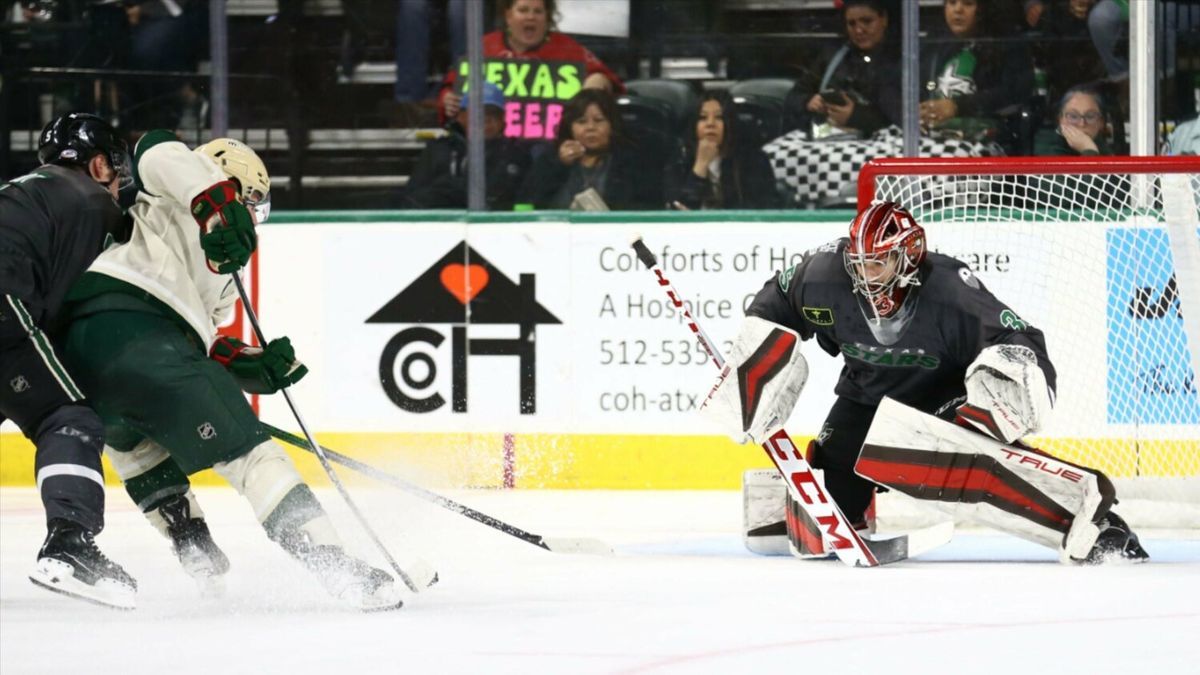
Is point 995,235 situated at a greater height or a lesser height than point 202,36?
lesser

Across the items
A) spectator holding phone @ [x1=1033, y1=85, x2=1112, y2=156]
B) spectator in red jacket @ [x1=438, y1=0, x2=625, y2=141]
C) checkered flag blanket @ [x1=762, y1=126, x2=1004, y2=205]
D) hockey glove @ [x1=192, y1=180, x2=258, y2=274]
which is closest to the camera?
hockey glove @ [x1=192, y1=180, x2=258, y2=274]

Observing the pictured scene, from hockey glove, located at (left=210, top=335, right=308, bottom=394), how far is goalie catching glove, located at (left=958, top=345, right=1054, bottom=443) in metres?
1.35

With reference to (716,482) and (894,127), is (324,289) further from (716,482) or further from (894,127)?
(894,127)

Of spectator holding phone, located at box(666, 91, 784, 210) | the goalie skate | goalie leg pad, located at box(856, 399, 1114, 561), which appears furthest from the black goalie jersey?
spectator holding phone, located at box(666, 91, 784, 210)

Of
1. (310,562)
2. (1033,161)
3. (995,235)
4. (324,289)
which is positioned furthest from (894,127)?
(310,562)

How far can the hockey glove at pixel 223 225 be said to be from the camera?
3285 mm

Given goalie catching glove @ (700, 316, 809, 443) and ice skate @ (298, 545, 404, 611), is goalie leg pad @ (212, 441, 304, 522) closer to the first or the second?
ice skate @ (298, 545, 404, 611)

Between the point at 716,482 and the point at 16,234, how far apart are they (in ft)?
9.18

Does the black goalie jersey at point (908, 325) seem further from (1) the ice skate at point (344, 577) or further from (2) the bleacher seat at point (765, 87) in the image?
(2) the bleacher seat at point (765, 87)

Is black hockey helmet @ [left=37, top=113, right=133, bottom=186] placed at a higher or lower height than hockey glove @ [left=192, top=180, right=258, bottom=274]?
higher

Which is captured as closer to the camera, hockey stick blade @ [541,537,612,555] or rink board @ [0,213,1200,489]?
hockey stick blade @ [541,537,612,555]

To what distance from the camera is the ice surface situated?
287 centimetres

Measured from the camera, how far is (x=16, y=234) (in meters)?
3.42

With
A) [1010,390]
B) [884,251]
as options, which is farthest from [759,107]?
[1010,390]
